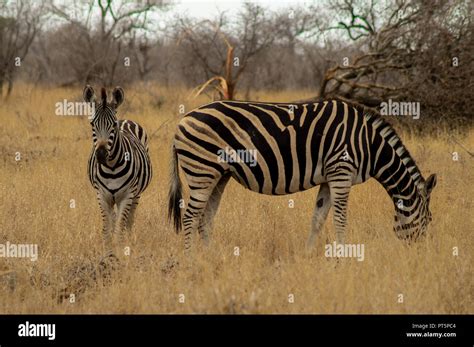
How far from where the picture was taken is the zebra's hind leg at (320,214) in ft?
19.2

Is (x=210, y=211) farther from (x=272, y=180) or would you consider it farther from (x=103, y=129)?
(x=103, y=129)

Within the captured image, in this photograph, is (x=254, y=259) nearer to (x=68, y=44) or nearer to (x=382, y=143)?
(x=382, y=143)

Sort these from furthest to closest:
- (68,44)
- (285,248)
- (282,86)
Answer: (282,86), (68,44), (285,248)

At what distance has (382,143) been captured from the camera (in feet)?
18.6

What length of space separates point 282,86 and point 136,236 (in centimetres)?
1951

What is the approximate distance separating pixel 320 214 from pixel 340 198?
34 cm

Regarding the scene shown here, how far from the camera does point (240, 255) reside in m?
5.48

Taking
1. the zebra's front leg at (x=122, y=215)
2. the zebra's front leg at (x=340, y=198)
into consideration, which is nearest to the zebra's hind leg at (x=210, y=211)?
the zebra's front leg at (x=122, y=215)

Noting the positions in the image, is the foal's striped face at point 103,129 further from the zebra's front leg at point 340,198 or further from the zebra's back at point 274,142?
the zebra's front leg at point 340,198

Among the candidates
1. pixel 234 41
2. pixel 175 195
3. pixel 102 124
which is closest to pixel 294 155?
pixel 175 195

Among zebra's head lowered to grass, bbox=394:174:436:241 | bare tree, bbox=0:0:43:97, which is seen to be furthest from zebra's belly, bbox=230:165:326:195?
bare tree, bbox=0:0:43:97

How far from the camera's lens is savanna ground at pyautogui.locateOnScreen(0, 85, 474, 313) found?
4.41m
